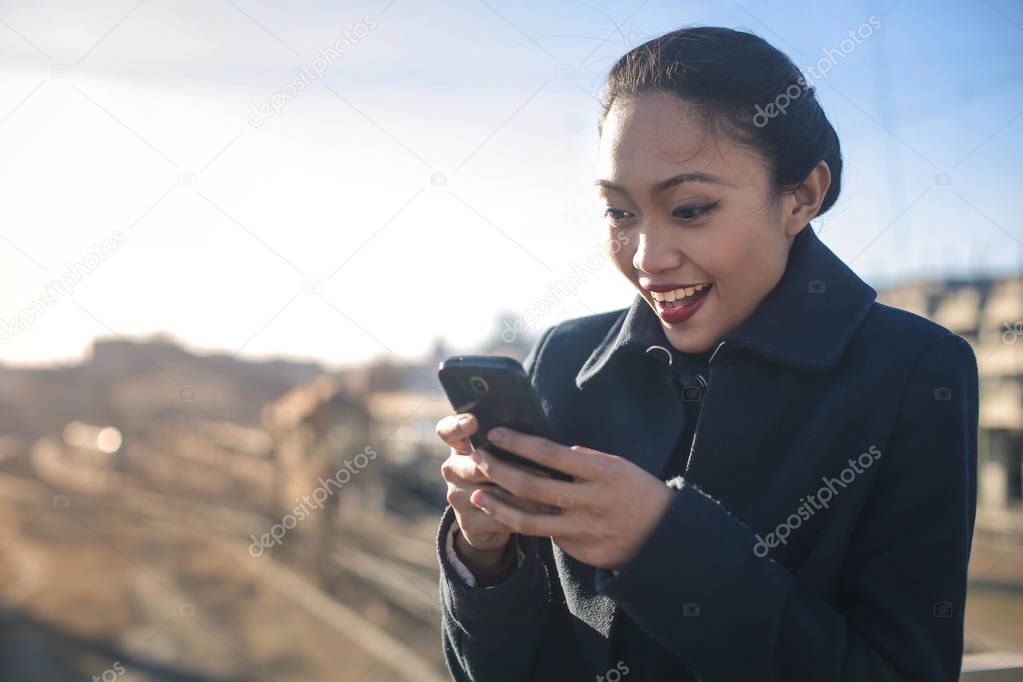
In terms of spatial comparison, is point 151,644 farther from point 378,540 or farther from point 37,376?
point 37,376

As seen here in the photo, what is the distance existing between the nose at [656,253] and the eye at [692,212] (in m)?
0.03

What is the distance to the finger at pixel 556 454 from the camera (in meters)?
0.71

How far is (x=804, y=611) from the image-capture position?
747mm

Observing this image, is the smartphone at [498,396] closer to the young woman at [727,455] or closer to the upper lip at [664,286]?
the young woman at [727,455]

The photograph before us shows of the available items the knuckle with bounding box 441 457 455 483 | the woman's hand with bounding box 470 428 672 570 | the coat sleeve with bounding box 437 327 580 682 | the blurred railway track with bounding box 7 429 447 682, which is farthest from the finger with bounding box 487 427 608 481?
the blurred railway track with bounding box 7 429 447 682

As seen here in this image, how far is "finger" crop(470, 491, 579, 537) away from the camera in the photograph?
73 cm

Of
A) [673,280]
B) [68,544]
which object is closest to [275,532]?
[673,280]

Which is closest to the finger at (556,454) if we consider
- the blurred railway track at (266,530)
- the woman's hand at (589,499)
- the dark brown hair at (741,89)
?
the woman's hand at (589,499)

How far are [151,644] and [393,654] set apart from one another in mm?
9248

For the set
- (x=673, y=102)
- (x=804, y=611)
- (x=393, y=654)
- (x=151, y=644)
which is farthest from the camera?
(x=151, y=644)

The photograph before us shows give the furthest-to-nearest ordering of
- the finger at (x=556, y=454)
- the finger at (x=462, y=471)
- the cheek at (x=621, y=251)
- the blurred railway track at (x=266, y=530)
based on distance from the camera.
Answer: the blurred railway track at (x=266, y=530) < the cheek at (x=621, y=251) < the finger at (x=462, y=471) < the finger at (x=556, y=454)

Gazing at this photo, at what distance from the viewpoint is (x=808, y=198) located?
0.95 meters

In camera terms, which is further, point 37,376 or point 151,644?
point 151,644

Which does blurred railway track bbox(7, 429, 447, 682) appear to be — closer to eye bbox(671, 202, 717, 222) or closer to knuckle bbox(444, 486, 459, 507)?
knuckle bbox(444, 486, 459, 507)
